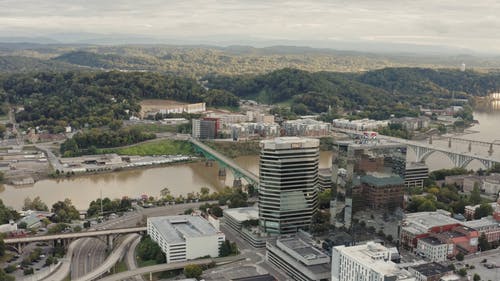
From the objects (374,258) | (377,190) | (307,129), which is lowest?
(307,129)

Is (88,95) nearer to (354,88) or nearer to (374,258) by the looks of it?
(354,88)

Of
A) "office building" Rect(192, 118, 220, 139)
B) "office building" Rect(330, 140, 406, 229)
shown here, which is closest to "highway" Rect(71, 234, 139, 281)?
"office building" Rect(330, 140, 406, 229)

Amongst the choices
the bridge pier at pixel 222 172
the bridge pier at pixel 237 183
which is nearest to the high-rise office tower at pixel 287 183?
the bridge pier at pixel 237 183

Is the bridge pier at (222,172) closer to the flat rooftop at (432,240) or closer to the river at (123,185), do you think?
the river at (123,185)

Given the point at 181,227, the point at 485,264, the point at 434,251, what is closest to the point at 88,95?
the point at 181,227

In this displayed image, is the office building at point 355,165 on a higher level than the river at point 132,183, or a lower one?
higher
